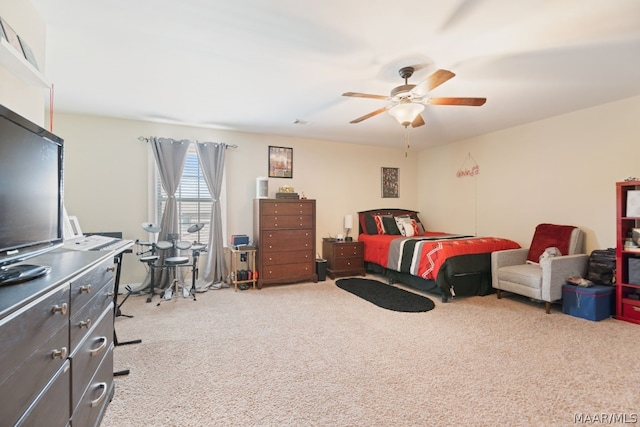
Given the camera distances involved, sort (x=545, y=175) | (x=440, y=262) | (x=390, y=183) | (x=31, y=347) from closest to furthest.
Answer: (x=31, y=347), (x=440, y=262), (x=545, y=175), (x=390, y=183)

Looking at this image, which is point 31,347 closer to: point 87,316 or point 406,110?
point 87,316

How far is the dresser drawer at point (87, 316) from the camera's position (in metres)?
1.27

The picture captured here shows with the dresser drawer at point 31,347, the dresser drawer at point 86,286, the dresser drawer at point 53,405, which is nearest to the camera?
Result: the dresser drawer at point 31,347

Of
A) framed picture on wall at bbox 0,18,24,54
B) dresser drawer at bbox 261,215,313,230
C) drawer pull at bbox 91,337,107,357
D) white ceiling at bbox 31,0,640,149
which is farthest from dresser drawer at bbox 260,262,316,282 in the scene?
framed picture on wall at bbox 0,18,24,54

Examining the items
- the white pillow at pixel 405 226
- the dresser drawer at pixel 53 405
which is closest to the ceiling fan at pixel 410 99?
the dresser drawer at pixel 53 405

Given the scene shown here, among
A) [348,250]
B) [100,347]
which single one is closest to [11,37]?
[100,347]

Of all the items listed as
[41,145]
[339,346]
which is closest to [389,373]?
[339,346]

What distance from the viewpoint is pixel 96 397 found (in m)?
1.54

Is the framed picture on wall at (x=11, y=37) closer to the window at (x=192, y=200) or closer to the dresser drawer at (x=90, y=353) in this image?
the dresser drawer at (x=90, y=353)

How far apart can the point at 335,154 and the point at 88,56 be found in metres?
3.86

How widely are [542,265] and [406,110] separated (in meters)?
2.40

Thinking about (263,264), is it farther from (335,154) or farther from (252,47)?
(252,47)

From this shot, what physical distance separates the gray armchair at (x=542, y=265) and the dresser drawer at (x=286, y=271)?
8.56 feet

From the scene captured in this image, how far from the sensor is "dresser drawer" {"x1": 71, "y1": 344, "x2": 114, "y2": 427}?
4.44 feet
